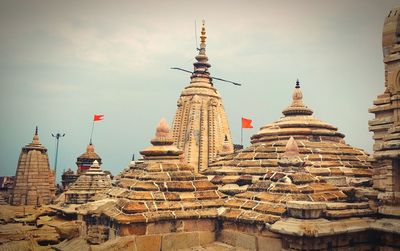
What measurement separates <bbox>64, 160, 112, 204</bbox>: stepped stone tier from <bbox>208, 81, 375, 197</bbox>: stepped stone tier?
12.2 m

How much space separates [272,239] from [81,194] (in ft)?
60.1

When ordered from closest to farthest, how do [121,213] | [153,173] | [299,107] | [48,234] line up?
[121,213], [153,173], [299,107], [48,234]

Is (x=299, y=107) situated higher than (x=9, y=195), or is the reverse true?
(x=299, y=107)

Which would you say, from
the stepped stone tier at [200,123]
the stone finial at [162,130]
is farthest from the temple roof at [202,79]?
the stone finial at [162,130]

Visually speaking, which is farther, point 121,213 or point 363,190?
point 363,190

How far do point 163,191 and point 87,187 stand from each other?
16.1m

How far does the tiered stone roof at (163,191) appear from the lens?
10242 millimetres

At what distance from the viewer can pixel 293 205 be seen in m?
8.78

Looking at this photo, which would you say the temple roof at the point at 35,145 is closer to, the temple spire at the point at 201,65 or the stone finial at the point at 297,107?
the temple spire at the point at 201,65

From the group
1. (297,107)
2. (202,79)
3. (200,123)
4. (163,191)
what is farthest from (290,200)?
(202,79)

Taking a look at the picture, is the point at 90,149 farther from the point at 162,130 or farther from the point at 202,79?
the point at 162,130

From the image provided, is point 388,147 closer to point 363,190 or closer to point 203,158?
point 363,190

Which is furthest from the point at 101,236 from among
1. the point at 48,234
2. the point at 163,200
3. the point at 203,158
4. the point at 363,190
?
the point at 203,158

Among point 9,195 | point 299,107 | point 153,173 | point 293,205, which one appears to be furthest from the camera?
point 9,195
